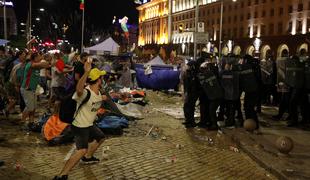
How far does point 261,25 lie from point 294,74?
64.4m

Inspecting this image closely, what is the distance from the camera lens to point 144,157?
8.45 metres

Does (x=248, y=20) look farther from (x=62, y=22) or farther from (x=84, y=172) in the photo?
(x=84, y=172)

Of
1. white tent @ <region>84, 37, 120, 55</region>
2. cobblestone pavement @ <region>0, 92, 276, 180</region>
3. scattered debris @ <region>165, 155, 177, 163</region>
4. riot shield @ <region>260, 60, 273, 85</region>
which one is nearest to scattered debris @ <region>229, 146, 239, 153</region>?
cobblestone pavement @ <region>0, 92, 276, 180</region>

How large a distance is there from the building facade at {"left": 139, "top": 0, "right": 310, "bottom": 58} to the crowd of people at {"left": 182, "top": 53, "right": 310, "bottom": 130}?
41.7m

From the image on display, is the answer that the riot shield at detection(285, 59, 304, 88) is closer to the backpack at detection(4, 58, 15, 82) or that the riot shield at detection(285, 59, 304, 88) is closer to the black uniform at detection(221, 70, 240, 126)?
the black uniform at detection(221, 70, 240, 126)

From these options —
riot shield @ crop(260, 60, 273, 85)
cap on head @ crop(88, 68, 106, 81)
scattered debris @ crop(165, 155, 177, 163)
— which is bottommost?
scattered debris @ crop(165, 155, 177, 163)

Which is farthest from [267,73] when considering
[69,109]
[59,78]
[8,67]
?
[69,109]

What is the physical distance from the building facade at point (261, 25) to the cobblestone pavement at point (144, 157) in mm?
44252

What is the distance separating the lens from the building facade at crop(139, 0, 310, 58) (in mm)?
62912

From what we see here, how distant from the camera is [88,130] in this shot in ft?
22.0

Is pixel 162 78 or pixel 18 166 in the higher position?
pixel 162 78

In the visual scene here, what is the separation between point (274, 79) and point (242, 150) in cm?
709

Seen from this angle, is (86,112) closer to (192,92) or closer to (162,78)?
(192,92)

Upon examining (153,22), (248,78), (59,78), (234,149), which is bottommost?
(234,149)
